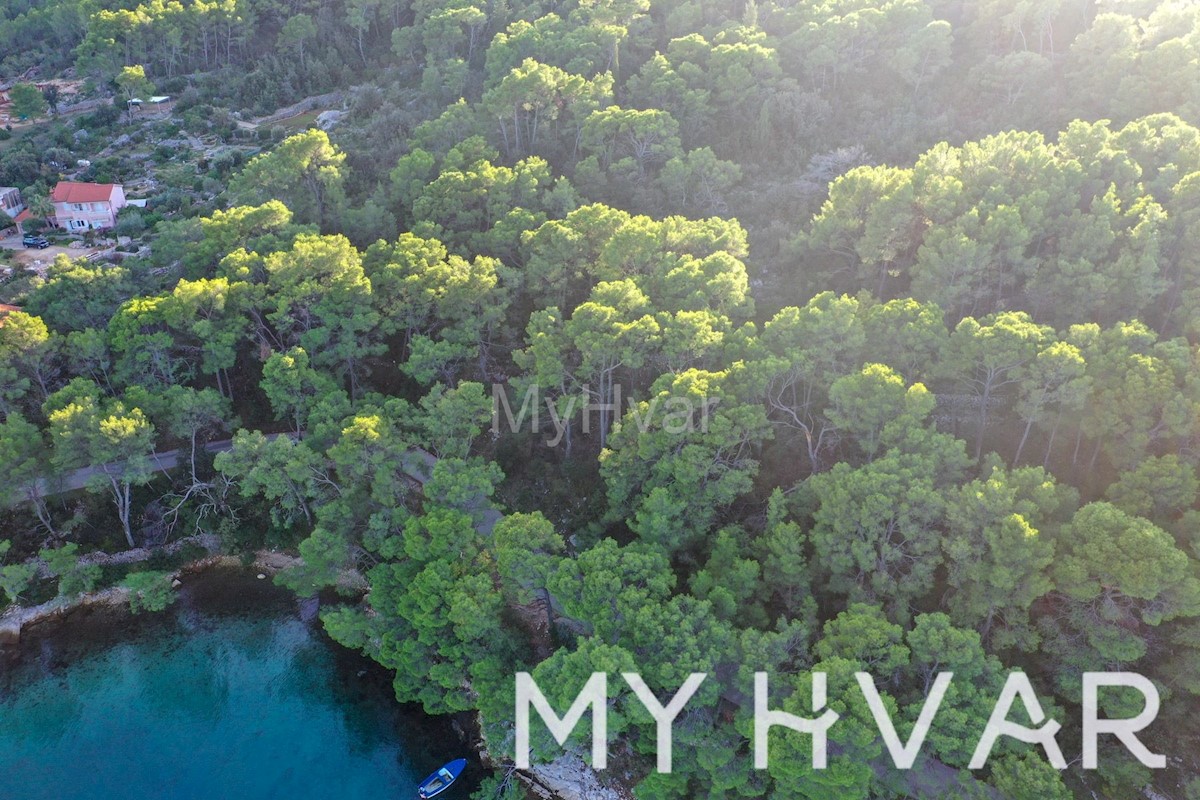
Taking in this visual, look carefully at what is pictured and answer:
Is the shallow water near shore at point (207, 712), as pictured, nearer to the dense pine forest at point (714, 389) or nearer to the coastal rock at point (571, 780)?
the dense pine forest at point (714, 389)

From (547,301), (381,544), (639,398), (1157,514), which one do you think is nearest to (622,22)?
(547,301)

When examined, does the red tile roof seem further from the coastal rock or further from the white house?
the coastal rock

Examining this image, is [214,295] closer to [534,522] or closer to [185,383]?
[185,383]

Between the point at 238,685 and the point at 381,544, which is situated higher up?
the point at 381,544

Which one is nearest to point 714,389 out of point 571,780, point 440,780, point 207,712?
point 571,780

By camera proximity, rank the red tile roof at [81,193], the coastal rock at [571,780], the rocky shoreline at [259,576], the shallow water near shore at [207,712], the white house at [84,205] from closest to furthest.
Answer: the coastal rock at [571,780] → the rocky shoreline at [259,576] → the shallow water near shore at [207,712] → the red tile roof at [81,193] → the white house at [84,205]

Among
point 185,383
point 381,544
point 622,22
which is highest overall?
point 622,22

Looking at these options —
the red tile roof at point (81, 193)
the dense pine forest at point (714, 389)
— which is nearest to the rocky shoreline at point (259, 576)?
the dense pine forest at point (714, 389)
